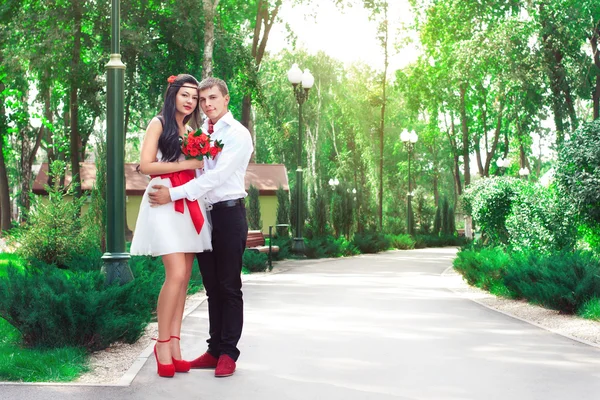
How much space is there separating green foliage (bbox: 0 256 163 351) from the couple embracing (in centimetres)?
109

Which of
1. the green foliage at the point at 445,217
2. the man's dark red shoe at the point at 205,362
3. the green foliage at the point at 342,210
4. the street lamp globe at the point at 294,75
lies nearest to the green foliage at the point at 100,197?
the man's dark red shoe at the point at 205,362

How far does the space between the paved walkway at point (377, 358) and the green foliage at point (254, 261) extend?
5.33 m

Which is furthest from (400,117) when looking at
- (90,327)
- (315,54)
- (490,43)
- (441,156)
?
(90,327)

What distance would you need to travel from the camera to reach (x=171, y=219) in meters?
5.89

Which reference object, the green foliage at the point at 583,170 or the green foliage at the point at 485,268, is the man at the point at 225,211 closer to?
the green foliage at the point at 485,268

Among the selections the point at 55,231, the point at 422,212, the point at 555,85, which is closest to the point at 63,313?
the point at 55,231

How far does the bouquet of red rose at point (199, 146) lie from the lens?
5.75m

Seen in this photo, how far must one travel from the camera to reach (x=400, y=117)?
214 feet

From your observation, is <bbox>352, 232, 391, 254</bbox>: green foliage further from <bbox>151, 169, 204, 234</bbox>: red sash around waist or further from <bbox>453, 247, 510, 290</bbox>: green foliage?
<bbox>151, 169, 204, 234</bbox>: red sash around waist

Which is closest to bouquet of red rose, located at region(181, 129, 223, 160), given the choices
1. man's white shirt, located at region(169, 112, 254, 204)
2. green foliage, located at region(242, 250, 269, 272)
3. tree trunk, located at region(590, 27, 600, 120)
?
man's white shirt, located at region(169, 112, 254, 204)

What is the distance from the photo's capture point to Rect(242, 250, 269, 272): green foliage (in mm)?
17375

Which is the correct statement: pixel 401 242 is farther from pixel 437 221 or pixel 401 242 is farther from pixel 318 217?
pixel 318 217

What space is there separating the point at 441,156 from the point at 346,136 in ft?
28.7

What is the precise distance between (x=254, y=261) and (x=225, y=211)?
11.5 m
